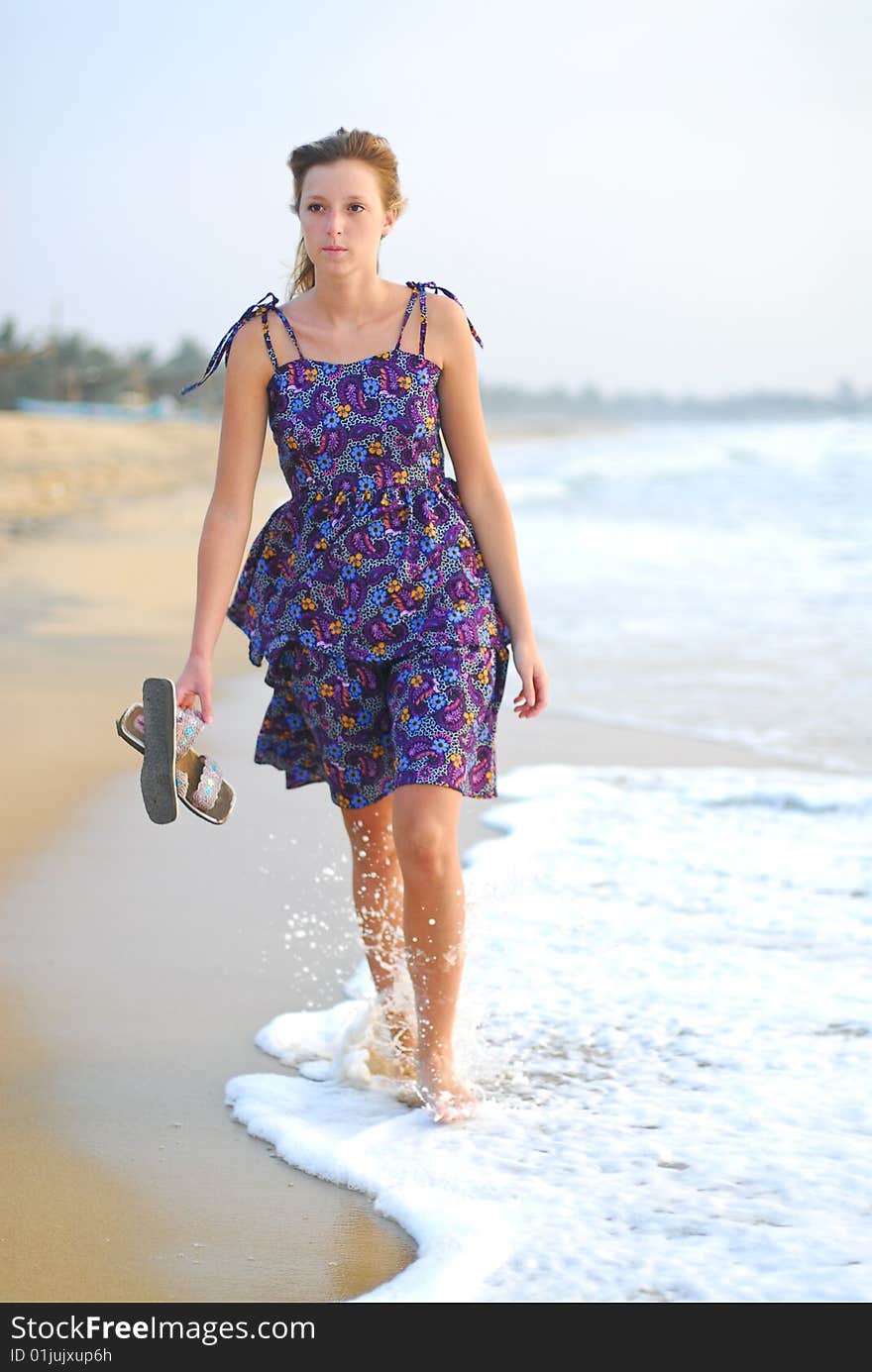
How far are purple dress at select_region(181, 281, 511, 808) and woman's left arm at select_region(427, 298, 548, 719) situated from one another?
0.03 m

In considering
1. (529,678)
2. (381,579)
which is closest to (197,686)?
(381,579)

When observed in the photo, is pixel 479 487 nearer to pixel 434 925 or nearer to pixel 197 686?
pixel 197 686

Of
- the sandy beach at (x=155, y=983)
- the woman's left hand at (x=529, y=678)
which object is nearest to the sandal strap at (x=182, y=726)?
the woman's left hand at (x=529, y=678)

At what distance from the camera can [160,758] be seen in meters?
2.56

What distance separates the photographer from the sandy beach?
7.94ft

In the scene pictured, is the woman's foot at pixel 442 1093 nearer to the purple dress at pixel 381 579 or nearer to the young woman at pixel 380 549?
the young woman at pixel 380 549

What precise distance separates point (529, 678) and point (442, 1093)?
818mm

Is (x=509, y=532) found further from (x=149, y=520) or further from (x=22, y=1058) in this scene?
(x=149, y=520)

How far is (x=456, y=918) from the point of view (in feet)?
9.34

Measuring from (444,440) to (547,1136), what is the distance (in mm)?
1353

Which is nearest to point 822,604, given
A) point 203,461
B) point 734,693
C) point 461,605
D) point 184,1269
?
point 734,693

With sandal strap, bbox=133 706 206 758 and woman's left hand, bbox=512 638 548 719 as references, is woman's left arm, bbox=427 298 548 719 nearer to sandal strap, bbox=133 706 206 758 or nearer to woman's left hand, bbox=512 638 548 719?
woman's left hand, bbox=512 638 548 719

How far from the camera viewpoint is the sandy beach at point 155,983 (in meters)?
2.42

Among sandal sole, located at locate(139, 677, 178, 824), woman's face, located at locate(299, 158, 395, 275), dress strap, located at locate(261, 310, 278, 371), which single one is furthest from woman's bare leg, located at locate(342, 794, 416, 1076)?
woman's face, located at locate(299, 158, 395, 275)
